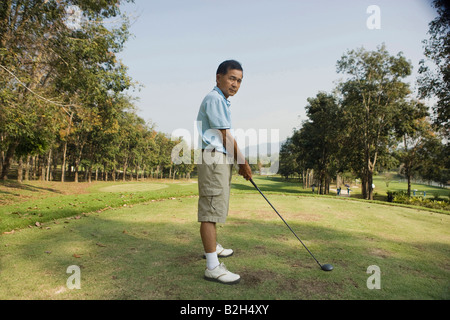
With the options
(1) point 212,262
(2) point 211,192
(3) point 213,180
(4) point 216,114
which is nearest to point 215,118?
(4) point 216,114

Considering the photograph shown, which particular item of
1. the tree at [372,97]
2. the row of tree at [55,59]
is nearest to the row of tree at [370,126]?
the tree at [372,97]

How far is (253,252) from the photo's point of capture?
329 centimetres

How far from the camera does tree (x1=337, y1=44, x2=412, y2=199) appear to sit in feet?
82.2

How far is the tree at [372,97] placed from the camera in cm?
2505

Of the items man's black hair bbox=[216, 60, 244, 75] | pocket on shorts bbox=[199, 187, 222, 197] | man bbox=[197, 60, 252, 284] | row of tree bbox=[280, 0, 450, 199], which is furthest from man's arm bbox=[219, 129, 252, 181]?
row of tree bbox=[280, 0, 450, 199]

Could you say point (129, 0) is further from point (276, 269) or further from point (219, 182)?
point (276, 269)

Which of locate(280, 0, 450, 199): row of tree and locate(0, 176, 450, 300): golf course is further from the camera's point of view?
locate(280, 0, 450, 199): row of tree

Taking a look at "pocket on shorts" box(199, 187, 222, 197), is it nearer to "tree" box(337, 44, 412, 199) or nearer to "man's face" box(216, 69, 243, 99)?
"man's face" box(216, 69, 243, 99)

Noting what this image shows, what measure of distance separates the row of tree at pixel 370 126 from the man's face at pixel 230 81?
2512cm

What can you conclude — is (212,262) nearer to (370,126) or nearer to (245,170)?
(245,170)

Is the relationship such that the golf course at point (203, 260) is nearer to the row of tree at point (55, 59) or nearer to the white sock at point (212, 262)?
the white sock at point (212, 262)

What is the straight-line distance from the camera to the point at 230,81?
10.1ft

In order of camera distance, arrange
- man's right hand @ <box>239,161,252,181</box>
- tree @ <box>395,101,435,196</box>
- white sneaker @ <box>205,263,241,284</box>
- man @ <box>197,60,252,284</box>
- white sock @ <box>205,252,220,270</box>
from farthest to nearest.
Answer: tree @ <box>395,101,435,196</box>
man's right hand @ <box>239,161,252,181</box>
man @ <box>197,60,252,284</box>
white sock @ <box>205,252,220,270</box>
white sneaker @ <box>205,263,241,284</box>
